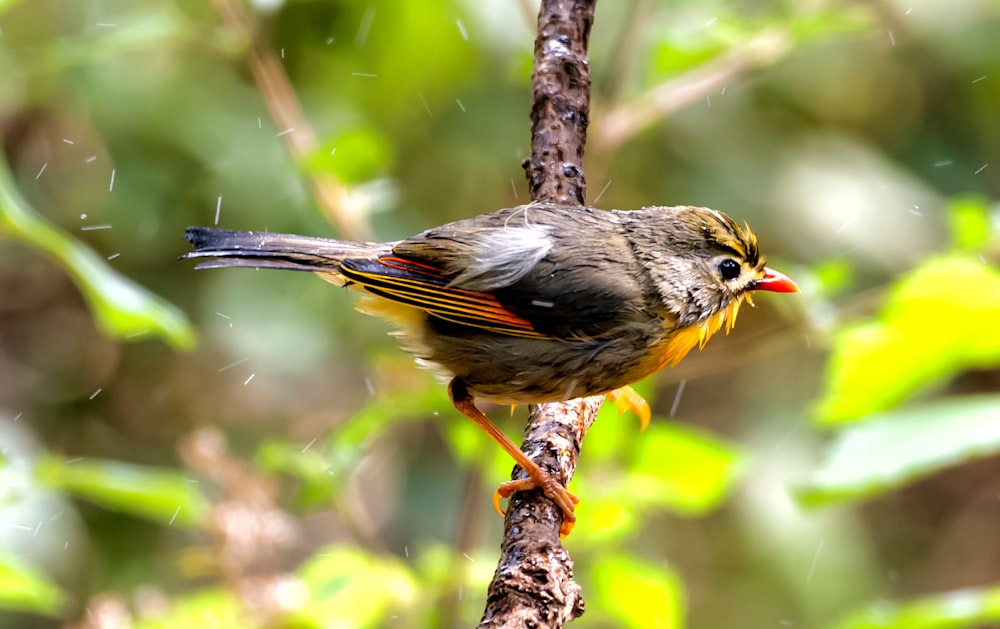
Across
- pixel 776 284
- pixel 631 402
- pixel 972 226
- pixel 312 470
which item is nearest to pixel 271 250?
pixel 312 470

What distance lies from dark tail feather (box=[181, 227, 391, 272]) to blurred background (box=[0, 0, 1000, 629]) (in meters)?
0.34

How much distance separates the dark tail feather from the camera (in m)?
3.04

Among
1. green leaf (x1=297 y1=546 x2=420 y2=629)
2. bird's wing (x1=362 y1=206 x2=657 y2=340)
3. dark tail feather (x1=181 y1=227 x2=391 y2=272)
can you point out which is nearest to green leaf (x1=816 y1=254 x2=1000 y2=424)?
bird's wing (x1=362 y1=206 x2=657 y2=340)

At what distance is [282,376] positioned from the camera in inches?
201

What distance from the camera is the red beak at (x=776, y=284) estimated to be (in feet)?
10.6

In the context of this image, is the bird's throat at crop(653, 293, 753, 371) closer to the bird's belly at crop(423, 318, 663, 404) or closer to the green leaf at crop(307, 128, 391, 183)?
the bird's belly at crop(423, 318, 663, 404)

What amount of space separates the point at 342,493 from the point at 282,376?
178cm

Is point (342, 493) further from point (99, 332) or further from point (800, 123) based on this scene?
point (800, 123)

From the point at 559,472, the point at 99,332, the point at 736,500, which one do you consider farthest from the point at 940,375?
the point at 99,332

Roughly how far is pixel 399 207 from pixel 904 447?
3231 millimetres

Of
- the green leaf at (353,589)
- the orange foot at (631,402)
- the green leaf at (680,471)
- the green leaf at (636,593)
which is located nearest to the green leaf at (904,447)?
the green leaf at (680,471)

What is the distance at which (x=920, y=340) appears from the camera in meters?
2.60

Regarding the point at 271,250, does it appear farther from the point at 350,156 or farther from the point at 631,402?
the point at 631,402

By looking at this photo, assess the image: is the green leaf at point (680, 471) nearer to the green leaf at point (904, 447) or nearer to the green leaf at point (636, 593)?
the green leaf at point (636, 593)
